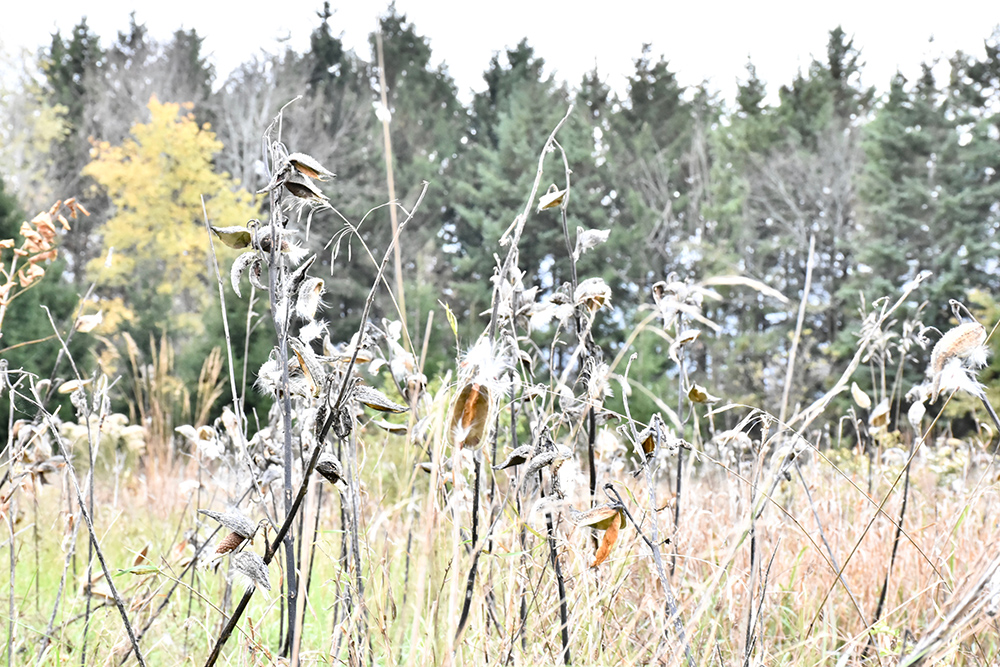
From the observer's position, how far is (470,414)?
723mm

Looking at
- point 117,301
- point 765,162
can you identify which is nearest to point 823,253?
point 765,162

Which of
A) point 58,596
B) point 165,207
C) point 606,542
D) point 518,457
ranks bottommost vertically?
point 58,596

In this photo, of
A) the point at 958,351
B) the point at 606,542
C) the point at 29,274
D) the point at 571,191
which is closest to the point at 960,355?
the point at 958,351

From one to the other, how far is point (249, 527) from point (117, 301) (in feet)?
50.6

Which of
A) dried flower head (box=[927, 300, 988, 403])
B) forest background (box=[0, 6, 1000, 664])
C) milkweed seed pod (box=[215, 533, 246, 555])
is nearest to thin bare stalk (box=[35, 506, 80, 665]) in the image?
milkweed seed pod (box=[215, 533, 246, 555])

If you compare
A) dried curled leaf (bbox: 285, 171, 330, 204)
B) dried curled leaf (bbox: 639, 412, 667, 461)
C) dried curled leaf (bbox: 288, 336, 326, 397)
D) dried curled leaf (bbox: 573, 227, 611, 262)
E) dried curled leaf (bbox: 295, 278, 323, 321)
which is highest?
dried curled leaf (bbox: 285, 171, 330, 204)

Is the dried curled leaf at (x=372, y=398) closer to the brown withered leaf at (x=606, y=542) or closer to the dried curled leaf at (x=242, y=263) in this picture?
the dried curled leaf at (x=242, y=263)

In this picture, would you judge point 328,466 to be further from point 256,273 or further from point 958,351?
point 958,351

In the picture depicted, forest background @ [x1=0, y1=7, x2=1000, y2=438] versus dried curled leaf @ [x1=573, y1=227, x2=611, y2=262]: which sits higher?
forest background @ [x1=0, y1=7, x2=1000, y2=438]

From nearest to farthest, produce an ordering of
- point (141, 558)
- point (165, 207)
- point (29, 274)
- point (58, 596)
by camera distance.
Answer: point (141, 558)
point (58, 596)
point (29, 274)
point (165, 207)

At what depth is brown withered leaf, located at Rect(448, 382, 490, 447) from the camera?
71cm

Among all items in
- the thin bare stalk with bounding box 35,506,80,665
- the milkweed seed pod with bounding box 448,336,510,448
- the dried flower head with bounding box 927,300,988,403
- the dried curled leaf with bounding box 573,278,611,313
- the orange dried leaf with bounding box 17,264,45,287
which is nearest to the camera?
the milkweed seed pod with bounding box 448,336,510,448

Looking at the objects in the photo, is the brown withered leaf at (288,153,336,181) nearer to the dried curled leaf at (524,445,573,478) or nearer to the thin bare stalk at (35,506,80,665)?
the dried curled leaf at (524,445,573,478)

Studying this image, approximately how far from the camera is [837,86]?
63.7 feet
